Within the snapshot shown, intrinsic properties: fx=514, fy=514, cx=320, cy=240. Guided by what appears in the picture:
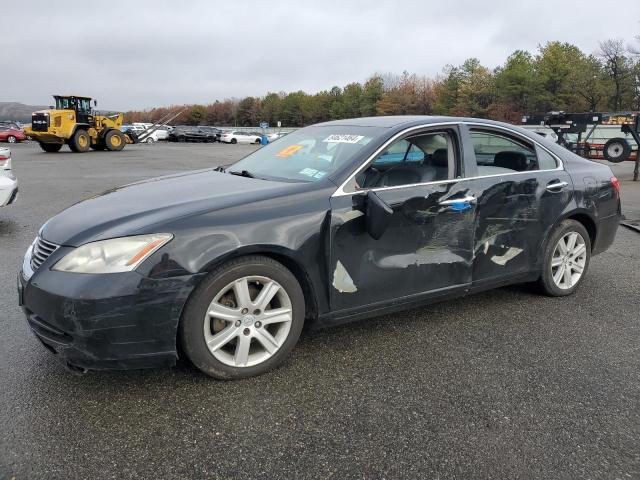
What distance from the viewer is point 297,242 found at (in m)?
2.96

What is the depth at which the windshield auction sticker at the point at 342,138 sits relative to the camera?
3620mm

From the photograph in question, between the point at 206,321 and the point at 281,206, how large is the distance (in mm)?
774

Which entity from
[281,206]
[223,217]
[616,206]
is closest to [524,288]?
[616,206]

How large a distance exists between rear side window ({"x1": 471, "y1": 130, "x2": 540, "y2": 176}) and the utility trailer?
13.2 meters

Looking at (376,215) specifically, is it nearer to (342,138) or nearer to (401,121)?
(342,138)

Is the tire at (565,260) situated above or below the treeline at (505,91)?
below

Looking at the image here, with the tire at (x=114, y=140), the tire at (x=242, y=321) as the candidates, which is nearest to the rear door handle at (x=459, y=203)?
the tire at (x=242, y=321)

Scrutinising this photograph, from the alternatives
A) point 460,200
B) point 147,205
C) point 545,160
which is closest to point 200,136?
point 545,160

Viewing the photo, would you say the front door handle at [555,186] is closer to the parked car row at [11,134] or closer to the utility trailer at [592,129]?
the utility trailer at [592,129]

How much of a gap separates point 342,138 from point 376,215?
865 millimetres

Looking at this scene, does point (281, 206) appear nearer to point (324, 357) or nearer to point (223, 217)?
point (223, 217)

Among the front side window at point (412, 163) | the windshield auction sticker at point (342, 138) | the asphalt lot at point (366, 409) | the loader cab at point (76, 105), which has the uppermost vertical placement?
the loader cab at point (76, 105)

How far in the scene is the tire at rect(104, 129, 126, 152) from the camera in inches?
1094

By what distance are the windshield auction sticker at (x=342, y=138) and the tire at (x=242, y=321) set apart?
118cm
